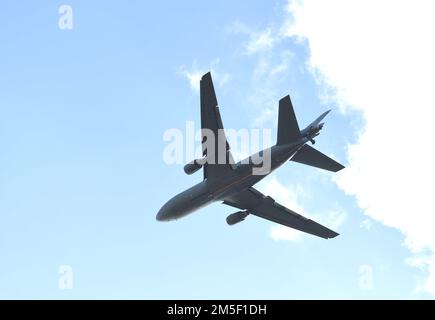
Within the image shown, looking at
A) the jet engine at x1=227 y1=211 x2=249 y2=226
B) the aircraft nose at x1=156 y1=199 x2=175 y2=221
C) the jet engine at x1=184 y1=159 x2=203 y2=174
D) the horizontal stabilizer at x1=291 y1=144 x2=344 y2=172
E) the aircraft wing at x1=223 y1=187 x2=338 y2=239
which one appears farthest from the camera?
the aircraft wing at x1=223 y1=187 x2=338 y2=239

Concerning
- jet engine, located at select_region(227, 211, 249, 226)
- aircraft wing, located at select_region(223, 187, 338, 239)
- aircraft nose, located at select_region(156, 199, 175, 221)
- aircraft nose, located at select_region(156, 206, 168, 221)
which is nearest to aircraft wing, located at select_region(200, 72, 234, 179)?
aircraft nose, located at select_region(156, 199, 175, 221)

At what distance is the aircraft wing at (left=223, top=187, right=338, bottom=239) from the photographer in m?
38.5

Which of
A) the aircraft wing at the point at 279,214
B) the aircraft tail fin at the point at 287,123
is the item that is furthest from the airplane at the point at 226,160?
the aircraft wing at the point at 279,214

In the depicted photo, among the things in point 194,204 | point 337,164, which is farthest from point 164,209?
point 337,164

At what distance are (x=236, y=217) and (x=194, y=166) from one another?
18.7ft

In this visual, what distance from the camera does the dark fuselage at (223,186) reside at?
3259 centimetres

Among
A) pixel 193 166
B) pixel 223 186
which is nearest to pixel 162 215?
pixel 193 166

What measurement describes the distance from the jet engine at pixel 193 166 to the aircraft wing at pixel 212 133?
46 centimetres

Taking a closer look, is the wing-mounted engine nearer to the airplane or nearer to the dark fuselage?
the airplane

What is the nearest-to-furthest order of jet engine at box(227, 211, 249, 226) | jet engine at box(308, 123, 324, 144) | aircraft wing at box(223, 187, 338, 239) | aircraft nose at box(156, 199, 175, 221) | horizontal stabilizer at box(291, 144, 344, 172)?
jet engine at box(308, 123, 324, 144)
aircraft nose at box(156, 199, 175, 221)
horizontal stabilizer at box(291, 144, 344, 172)
jet engine at box(227, 211, 249, 226)
aircraft wing at box(223, 187, 338, 239)

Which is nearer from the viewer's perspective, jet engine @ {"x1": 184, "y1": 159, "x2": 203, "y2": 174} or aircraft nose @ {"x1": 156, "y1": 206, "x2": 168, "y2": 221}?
jet engine @ {"x1": 184, "y1": 159, "x2": 203, "y2": 174}

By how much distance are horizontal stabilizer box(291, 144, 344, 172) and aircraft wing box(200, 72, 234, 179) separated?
4727mm

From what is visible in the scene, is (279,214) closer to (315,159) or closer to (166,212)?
(315,159)
